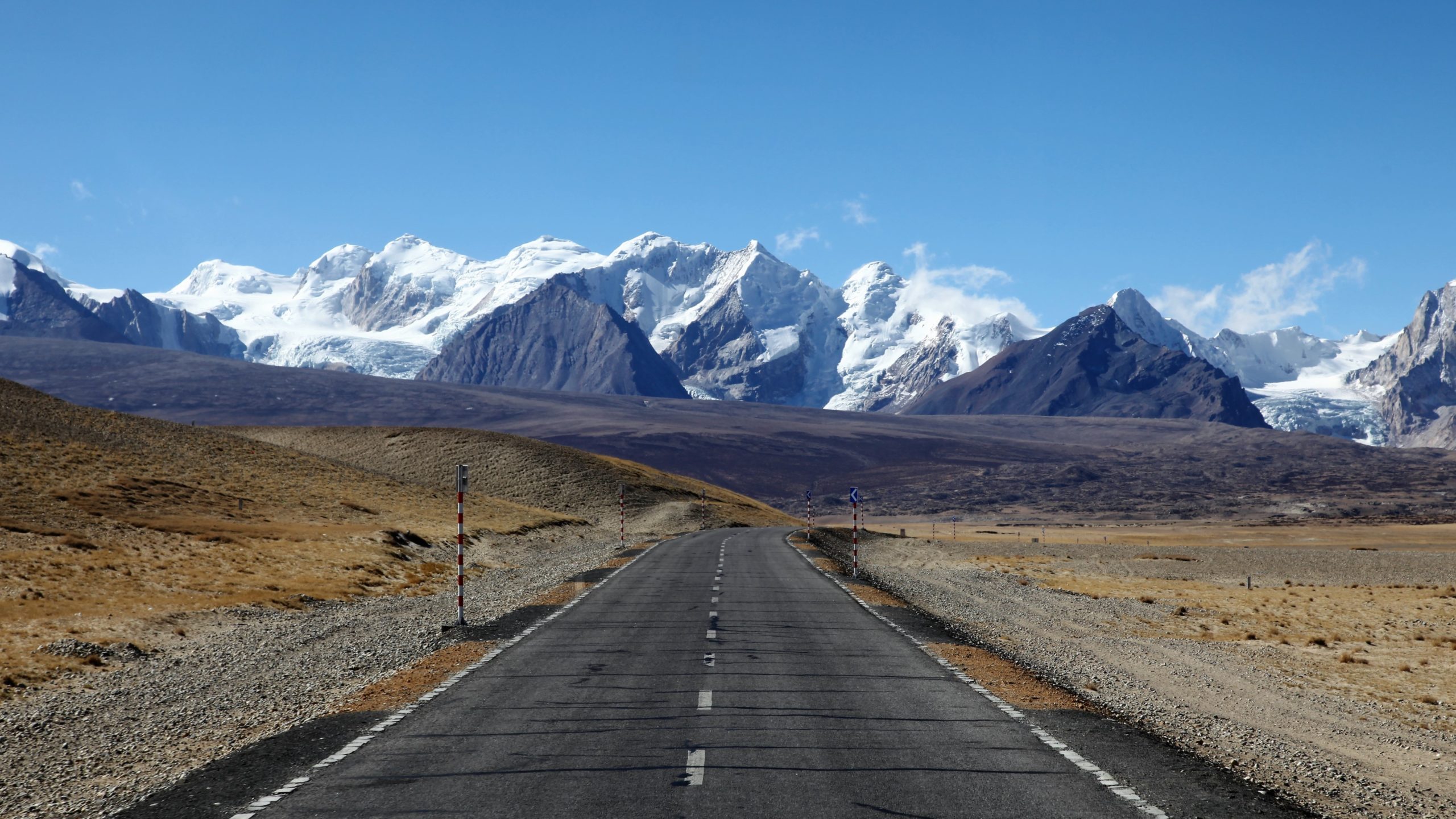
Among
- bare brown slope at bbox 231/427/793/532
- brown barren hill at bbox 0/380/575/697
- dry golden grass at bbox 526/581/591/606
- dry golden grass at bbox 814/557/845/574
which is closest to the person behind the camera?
brown barren hill at bbox 0/380/575/697

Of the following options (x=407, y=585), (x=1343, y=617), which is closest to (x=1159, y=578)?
(x=1343, y=617)

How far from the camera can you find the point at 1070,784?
35.6 feet

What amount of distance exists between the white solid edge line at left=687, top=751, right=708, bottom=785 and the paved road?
0.03 meters

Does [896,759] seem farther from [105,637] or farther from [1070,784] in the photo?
[105,637]

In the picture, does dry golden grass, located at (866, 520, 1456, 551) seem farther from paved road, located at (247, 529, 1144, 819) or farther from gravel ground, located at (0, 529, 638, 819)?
paved road, located at (247, 529, 1144, 819)

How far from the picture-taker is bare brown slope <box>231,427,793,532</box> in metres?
104

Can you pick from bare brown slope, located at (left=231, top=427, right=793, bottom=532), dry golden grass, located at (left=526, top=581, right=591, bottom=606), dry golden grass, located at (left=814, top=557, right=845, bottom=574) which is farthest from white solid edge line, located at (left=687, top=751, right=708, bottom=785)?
bare brown slope, located at (left=231, top=427, right=793, bottom=532)

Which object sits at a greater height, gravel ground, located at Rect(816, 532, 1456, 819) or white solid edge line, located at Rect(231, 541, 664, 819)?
white solid edge line, located at Rect(231, 541, 664, 819)

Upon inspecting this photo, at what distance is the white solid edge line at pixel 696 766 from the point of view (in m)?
10.9

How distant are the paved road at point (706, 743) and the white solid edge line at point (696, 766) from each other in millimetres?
34

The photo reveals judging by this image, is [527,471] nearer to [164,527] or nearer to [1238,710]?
[164,527]

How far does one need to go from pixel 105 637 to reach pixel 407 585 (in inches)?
631

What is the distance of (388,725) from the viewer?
1370 centimetres

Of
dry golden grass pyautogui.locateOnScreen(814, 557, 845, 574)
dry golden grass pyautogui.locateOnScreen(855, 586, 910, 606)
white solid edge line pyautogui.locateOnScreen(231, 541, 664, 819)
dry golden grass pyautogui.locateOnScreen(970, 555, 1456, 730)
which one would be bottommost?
dry golden grass pyautogui.locateOnScreen(970, 555, 1456, 730)
